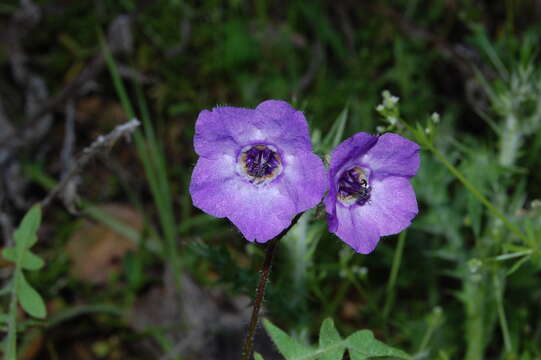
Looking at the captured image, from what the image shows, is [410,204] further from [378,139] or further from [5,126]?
[5,126]

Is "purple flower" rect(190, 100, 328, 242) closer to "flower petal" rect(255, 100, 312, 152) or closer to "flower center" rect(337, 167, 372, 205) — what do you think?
"flower petal" rect(255, 100, 312, 152)

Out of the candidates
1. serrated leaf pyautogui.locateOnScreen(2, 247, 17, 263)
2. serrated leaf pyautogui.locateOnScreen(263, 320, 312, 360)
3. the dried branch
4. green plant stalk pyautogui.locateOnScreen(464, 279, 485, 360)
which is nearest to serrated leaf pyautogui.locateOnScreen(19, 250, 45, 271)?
serrated leaf pyautogui.locateOnScreen(2, 247, 17, 263)

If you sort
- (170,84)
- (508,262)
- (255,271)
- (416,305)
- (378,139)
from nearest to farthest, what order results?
(378,139) < (255,271) < (508,262) < (416,305) < (170,84)

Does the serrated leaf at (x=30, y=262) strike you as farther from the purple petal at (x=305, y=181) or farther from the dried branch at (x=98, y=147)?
the purple petal at (x=305, y=181)

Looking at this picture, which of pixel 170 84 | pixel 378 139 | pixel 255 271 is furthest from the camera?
pixel 170 84

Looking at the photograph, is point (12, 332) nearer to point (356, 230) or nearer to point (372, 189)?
point (356, 230)

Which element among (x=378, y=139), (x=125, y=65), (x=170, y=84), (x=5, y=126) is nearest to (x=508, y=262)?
(x=378, y=139)

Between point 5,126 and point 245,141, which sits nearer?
point 245,141
